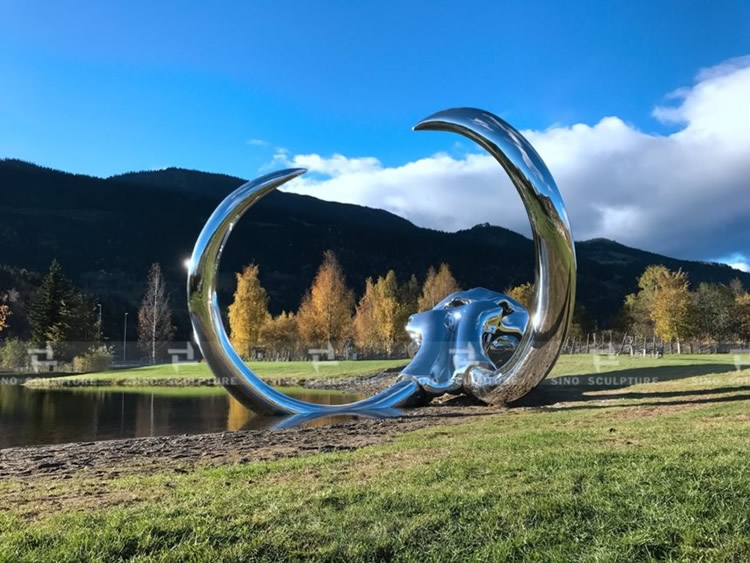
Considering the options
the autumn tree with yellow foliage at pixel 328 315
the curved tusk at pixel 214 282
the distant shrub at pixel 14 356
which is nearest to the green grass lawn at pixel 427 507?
the curved tusk at pixel 214 282

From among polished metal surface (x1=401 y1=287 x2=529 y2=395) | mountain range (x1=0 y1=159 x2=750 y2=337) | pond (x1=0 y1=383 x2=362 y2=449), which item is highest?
mountain range (x1=0 y1=159 x2=750 y2=337)

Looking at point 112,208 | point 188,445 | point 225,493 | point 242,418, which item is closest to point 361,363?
point 242,418

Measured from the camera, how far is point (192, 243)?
5256 inches

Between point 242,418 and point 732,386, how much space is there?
10853 mm

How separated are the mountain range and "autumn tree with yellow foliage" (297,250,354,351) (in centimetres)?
5110

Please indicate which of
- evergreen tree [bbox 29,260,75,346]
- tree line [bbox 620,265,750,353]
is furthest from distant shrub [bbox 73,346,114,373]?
tree line [bbox 620,265,750,353]

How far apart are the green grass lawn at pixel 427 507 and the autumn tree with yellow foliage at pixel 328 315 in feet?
116

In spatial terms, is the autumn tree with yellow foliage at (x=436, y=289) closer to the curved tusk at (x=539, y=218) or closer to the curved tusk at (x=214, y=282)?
the curved tusk at (x=214, y=282)

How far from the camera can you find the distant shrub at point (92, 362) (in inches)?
1476

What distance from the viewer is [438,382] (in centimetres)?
1382

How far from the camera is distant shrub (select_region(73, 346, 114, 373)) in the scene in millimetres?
37500

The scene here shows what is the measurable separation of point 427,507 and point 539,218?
6268mm

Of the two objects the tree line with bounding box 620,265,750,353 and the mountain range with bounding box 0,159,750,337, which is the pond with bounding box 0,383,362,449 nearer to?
the tree line with bounding box 620,265,750,353

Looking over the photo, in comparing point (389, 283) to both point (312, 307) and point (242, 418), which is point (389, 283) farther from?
point (242, 418)
